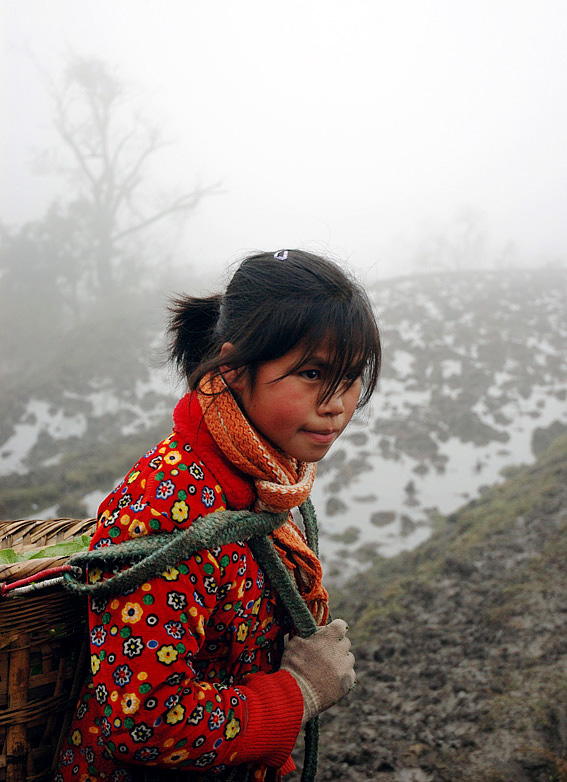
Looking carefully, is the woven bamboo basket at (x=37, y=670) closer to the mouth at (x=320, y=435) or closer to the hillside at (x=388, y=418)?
the mouth at (x=320, y=435)

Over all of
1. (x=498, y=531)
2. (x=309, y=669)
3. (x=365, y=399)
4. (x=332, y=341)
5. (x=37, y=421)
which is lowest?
(x=37, y=421)

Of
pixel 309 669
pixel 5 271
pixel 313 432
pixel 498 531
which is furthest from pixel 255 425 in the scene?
pixel 5 271

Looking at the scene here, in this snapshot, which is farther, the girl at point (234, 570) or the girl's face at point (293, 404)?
the girl's face at point (293, 404)

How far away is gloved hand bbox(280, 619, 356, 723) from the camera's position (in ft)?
3.85

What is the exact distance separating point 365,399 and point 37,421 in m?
7.67

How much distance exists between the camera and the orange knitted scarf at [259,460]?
1.08 m

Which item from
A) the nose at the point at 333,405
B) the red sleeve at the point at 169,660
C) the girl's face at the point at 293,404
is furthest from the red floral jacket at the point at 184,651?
the nose at the point at 333,405

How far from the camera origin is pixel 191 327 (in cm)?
141

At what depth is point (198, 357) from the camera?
1.40 meters

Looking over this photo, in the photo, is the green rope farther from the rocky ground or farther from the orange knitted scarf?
the rocky ground

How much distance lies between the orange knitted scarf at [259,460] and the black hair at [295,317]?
0.22 feet

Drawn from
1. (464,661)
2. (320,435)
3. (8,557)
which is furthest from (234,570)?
(464,661)

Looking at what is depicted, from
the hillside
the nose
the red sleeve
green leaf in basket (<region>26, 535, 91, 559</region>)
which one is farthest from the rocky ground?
the nose

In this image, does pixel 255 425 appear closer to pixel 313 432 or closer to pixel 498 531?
pixel 313 432
